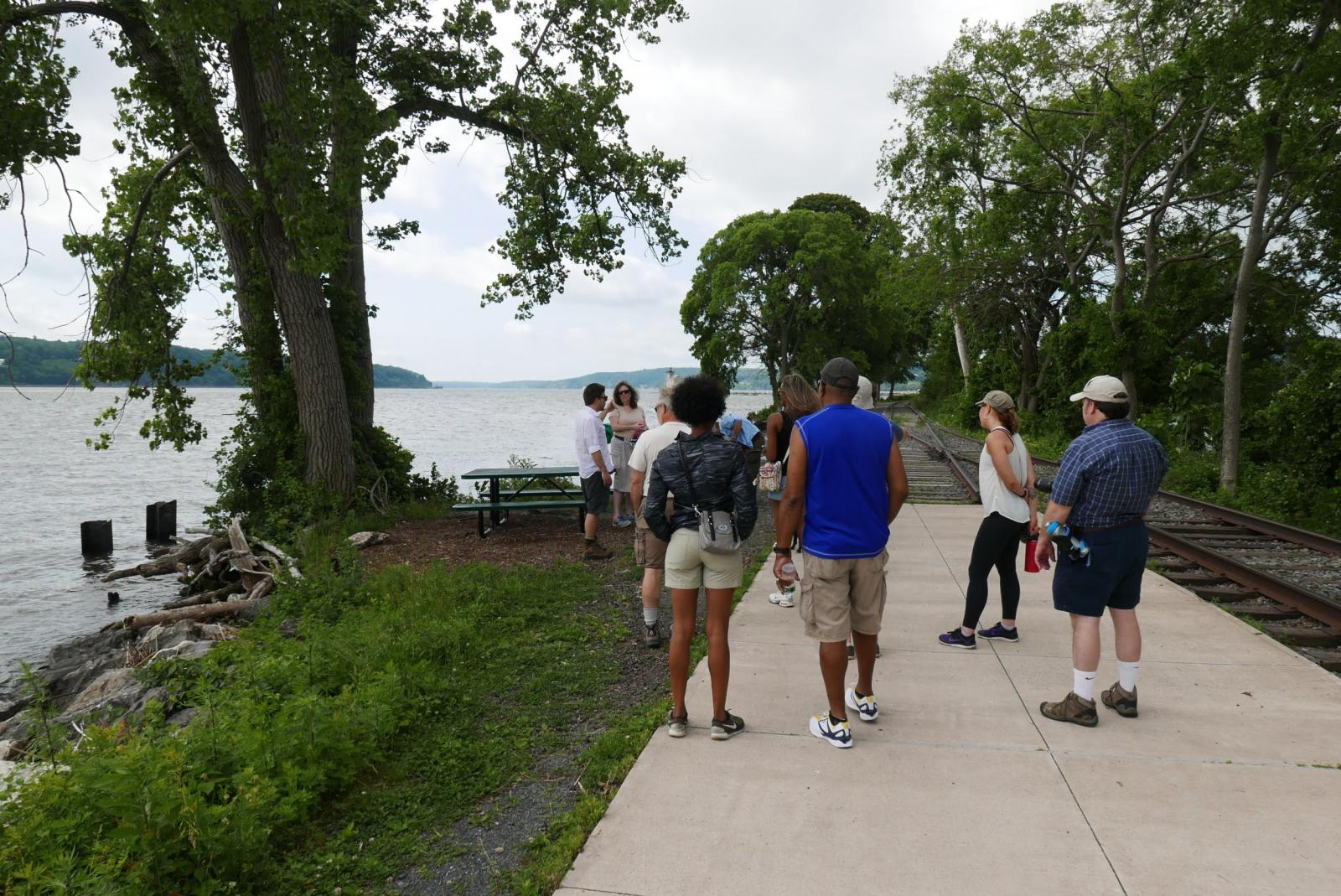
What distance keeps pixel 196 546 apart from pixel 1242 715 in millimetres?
13508

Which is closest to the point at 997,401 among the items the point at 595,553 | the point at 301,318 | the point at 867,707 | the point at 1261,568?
the point at 867,707

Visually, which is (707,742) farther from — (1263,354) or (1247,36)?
(1263,354)

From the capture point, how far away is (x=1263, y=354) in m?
27.7

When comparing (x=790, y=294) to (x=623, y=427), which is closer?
(x=623, y=427)

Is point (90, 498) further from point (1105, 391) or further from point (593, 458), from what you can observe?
point (1105, 391)

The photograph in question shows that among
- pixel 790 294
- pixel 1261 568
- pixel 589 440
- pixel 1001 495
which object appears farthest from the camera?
pixel 790 294

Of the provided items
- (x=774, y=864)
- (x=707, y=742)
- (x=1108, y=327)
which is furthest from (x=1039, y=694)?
(x=1108, y=327)

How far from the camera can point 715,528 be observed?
4020 mm

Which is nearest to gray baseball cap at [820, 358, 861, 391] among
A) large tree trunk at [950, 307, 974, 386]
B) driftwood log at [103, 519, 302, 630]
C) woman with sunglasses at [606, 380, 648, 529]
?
woman with sunglasses at [606, 380, 648, 529]

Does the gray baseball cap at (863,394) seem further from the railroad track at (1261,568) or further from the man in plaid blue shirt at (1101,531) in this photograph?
the railroad track at (1261,568)

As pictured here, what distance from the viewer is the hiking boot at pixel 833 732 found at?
160 inches

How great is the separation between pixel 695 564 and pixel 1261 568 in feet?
22.6

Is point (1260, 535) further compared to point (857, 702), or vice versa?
point (1260, 535)

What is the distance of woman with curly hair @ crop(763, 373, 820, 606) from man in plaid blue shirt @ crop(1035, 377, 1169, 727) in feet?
6.54
